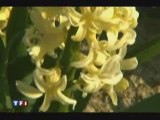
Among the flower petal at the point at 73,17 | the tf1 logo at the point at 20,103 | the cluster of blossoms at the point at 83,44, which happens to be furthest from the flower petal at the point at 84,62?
the tf1 logo at the point at 20,103

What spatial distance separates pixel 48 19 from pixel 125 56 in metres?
0.31

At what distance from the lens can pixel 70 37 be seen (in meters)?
1.38

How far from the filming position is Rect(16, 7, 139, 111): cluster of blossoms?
4.49 ft

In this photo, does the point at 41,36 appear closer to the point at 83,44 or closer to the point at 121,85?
the point at 83,44

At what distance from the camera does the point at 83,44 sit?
1.42 m

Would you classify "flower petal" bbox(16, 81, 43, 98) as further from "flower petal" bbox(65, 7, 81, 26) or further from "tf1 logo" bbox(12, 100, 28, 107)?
"flower petal" bbox(65, 7, 81, 26)

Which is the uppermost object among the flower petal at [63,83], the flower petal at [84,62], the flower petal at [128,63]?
the flower petal at [84,62]

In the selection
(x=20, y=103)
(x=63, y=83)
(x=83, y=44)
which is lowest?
(x=20, y=103)

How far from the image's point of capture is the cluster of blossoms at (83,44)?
4.49 ft

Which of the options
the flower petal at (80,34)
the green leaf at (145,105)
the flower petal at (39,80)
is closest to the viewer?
the flower petal at (80,34)

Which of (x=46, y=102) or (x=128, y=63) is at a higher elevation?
(x=128, y=63)

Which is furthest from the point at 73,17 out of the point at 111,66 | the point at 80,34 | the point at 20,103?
the point at 20,103

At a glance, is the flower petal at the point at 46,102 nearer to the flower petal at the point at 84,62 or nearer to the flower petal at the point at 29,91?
the flower petal at the point at 29,91

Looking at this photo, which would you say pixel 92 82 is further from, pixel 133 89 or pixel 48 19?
pixel 133 89
